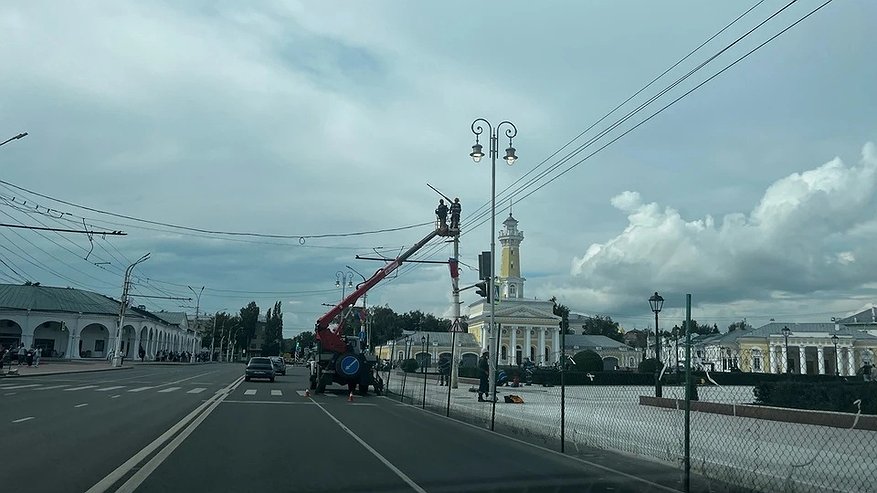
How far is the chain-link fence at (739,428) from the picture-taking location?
36.1 feet

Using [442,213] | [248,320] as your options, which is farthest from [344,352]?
[248,320]

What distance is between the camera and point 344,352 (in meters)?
32.3

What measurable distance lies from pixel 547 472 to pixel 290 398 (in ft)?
63.9

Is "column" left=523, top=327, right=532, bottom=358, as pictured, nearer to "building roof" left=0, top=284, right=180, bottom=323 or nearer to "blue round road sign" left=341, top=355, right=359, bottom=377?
"building roof" left=0, top=284, right=180, bottom=323

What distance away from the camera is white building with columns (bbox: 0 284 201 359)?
77.3m

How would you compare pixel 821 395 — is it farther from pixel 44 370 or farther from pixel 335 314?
pixel 44 370

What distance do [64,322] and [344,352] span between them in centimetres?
5870

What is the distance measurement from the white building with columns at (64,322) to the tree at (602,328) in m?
92.8

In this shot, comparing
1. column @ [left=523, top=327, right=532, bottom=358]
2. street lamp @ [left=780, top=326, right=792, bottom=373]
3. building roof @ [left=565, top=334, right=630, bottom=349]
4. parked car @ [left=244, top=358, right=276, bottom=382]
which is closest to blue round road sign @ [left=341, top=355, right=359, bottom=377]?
parked car @ [left=244, top=358, right=276, bottom=382]

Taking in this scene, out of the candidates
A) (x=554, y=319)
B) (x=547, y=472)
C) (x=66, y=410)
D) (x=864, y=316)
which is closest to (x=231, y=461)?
(x=547, y=472)

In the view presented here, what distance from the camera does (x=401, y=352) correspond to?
96.9 m

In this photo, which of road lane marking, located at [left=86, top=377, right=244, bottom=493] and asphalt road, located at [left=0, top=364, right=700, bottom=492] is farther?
asphalt road, located at [left=0, top=364, right=700, bottom=492]

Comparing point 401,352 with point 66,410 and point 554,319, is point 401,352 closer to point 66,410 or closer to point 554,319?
point 554,319

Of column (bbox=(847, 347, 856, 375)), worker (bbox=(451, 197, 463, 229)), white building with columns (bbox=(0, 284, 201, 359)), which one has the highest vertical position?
worker (bbox=(451, 197, 463, 229))
